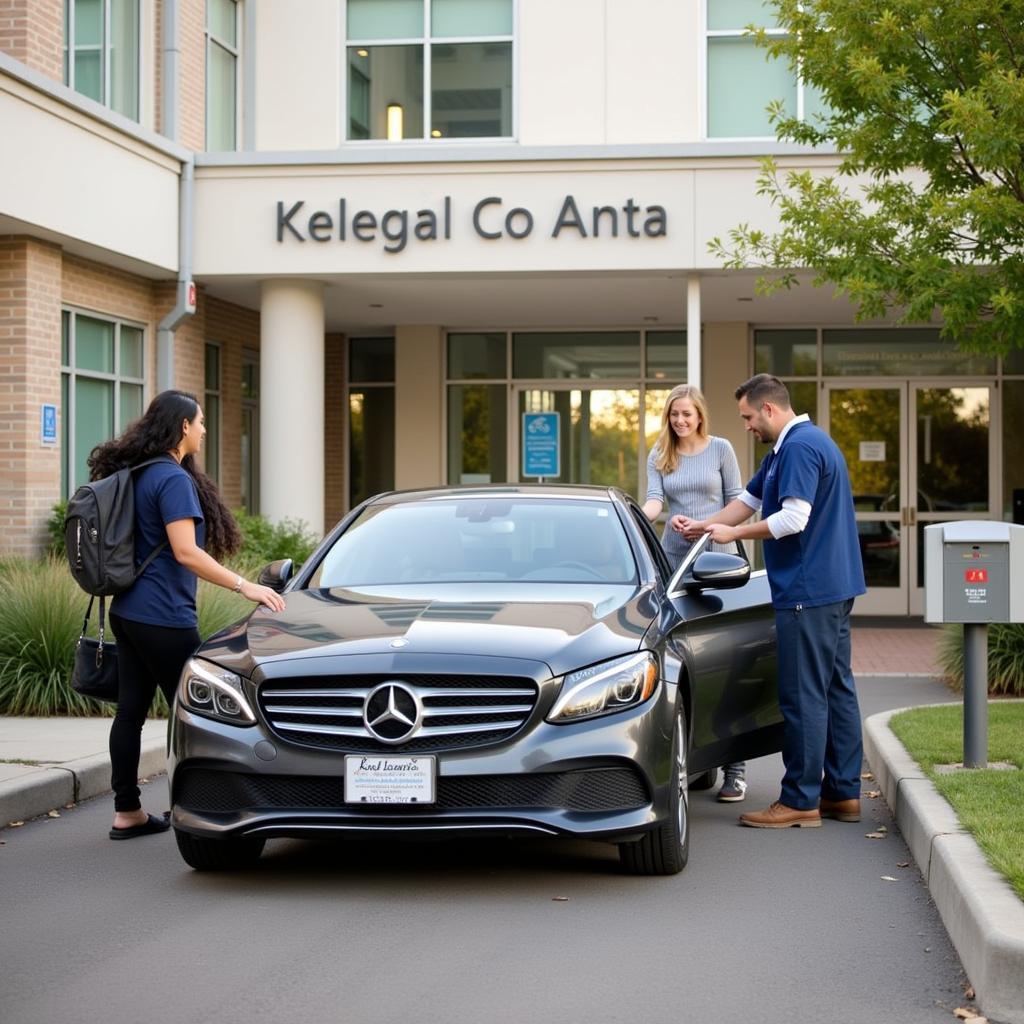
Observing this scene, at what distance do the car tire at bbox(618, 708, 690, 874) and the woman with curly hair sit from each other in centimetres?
174

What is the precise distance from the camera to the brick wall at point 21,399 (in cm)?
1519

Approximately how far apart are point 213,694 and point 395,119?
1421 centimetres

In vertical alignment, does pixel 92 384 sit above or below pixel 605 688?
above

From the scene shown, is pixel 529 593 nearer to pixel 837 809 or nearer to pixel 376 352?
pixel 837 809

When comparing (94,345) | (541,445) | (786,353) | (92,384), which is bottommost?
(541,445)

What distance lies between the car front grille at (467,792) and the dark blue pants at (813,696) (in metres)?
1.58

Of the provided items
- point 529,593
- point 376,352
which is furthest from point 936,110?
point 376,352

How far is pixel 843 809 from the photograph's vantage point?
7.95 metres

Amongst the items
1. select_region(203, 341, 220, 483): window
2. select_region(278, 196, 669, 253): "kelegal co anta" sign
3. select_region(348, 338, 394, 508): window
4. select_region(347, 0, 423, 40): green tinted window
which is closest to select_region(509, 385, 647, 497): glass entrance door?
select_region(348, 338, 394, 508): window

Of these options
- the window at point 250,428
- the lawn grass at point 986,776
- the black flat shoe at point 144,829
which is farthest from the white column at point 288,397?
the black flat shoe at point 144,829

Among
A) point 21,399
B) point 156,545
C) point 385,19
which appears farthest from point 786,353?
point 156,545

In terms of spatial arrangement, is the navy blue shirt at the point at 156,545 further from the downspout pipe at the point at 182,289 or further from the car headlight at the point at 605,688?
the downspout pipe at the point at 182,289

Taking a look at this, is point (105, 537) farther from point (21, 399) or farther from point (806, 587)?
point (21, 399)

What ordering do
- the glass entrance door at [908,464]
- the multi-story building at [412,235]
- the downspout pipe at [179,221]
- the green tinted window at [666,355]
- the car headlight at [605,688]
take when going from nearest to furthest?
the car headlight at [605,688]
the multi-story building at [412,235]
the downspout pipe at [179,221]
the glass entrance door at [908,464]
the green tinted window at [666,355]
